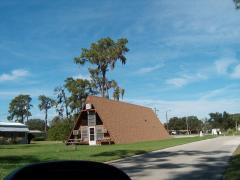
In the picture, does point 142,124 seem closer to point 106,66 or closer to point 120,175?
point 106,66

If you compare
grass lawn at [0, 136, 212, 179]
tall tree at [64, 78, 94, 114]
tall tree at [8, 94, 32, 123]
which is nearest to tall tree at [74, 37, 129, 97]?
tall tree at [64, 78, 94, 114]

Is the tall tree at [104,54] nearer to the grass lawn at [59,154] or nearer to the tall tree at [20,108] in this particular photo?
the grass lawn at [59,154]

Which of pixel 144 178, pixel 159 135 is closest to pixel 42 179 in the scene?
pixel 144 178

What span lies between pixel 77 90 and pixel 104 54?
12.9 m

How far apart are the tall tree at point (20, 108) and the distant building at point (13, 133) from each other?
60799mm

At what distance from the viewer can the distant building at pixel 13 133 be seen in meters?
77.7

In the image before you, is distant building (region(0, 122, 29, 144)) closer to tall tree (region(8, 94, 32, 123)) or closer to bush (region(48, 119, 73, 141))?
bush (region(48, 119, 73, 141))

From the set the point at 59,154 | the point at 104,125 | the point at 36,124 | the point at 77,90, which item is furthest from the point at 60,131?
the point at 36,124

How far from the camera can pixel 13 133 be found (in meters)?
83.0

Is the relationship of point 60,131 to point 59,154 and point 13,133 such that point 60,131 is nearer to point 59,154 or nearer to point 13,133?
point 13,133

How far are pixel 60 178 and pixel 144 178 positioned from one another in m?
11.7

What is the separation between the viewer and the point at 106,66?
236ft

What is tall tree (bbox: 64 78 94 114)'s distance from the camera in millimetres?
79806

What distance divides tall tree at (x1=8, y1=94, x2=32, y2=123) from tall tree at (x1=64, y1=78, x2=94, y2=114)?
61.1 metres
